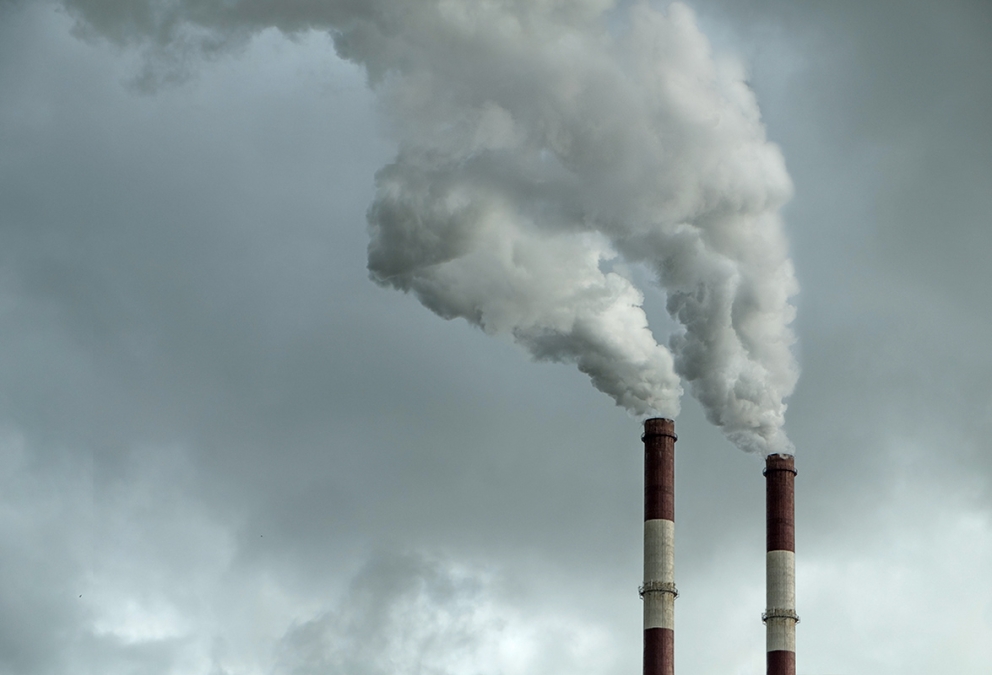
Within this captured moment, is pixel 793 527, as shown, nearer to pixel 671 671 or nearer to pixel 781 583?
pixel 781 583

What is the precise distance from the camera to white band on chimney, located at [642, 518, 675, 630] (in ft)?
215

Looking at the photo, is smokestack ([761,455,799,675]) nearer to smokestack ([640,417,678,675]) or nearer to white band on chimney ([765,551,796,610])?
white band on chimney ([765,551,796,610])

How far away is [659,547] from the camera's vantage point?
66.4 meters

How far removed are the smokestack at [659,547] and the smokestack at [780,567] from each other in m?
5.55

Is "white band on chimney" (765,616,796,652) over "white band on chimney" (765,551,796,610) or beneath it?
beneath

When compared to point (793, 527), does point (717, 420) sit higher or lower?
higher

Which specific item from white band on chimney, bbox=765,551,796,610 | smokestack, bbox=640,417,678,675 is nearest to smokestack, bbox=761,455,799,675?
white band on chimney, bbox=765,551,796,610

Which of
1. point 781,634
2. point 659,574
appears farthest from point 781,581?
point 659,574

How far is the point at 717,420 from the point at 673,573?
8472 mm

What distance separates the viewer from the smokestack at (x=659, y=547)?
214 ft

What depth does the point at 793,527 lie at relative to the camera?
70.8 m

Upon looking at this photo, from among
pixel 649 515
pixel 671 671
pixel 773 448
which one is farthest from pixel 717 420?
pixel 671 671

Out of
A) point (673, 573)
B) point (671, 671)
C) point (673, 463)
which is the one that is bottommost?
point (671, 671)

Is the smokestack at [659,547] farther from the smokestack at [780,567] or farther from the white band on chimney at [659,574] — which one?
the smokestack at [780,567]
